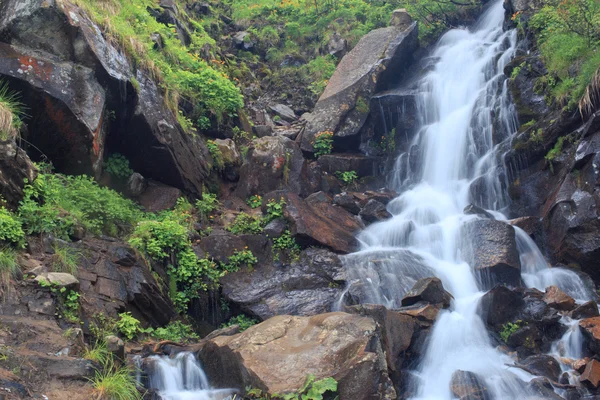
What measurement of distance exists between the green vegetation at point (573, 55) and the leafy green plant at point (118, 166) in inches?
367

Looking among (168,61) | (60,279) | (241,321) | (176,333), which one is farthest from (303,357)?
(168,61)

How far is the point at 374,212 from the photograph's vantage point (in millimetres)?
11766

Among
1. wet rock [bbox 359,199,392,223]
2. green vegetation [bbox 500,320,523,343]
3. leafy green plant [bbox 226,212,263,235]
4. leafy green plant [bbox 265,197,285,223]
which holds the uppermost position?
wet rock [bbox 359,199,392,223]

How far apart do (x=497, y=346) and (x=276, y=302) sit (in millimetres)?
3666

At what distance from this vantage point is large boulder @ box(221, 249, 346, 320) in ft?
Result: 29.2

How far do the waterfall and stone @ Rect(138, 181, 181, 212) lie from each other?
172 inches

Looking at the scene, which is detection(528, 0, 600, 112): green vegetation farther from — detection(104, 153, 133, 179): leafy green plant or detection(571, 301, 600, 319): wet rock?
detection(104, 153, 133, 179): leafy green plant

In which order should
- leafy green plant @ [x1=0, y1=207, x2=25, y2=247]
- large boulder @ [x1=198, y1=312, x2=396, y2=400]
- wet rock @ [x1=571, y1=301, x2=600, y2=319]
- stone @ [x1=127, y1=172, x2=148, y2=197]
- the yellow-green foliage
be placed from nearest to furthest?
large boulder @ [x1=198, y1=312, x2=396, y2=400] < leafy green plant @ [x1=0, y1=207, x2=25, y2=247] < wet rock @ [x1=571, y1=301, x2=600, y2=319] < stone @ [x1=127, y1=172, x2=148, y2=197] < the yellow-green foliage

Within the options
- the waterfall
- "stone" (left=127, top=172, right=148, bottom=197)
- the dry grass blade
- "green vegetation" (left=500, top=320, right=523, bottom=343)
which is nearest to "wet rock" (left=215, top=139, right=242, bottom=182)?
"stone" (left=127, top=172, right=148, bottom=197)

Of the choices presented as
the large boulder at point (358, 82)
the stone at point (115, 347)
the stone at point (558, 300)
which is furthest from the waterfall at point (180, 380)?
the large boulder at point (358, 82)

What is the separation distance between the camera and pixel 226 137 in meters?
13.2

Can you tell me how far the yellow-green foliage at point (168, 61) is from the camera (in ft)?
35.9

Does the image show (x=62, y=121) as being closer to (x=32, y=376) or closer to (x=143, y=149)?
(x=143, y=149)

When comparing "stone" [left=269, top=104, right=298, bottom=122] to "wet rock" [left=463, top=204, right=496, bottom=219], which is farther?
"stone" [left=269, top=104, right=298, bottom=122]
